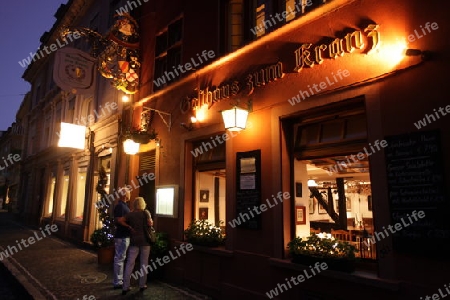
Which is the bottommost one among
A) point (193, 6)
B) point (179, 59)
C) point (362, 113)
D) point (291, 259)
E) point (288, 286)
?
point (288, 286)

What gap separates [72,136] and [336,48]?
11.4 metres

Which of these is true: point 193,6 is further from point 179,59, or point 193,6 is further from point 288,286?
point 288,286

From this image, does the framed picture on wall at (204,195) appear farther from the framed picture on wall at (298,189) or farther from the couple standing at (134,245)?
the framed picture on wall at (298,189)

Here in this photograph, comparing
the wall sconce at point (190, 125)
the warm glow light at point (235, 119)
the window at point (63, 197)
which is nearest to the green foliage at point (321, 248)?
the warm glow light at point (235, 119)

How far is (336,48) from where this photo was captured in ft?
16.2

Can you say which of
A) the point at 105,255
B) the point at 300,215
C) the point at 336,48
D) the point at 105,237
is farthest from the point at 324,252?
the point at 105,237

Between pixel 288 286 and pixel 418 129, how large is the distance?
3073 millimetres

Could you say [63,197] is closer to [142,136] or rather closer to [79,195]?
[79,195]

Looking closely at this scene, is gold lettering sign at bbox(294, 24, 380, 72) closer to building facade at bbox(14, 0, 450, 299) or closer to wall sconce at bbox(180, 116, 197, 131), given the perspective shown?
building facade at bbox(14, 0, 450, 299)

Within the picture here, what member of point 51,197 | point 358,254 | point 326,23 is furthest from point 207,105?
point 51,197

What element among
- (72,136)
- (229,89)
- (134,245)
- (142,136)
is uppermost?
(72,136)

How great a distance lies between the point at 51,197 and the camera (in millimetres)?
18406

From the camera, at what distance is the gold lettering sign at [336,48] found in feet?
14.9

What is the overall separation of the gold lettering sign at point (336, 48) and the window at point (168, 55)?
3977mm
